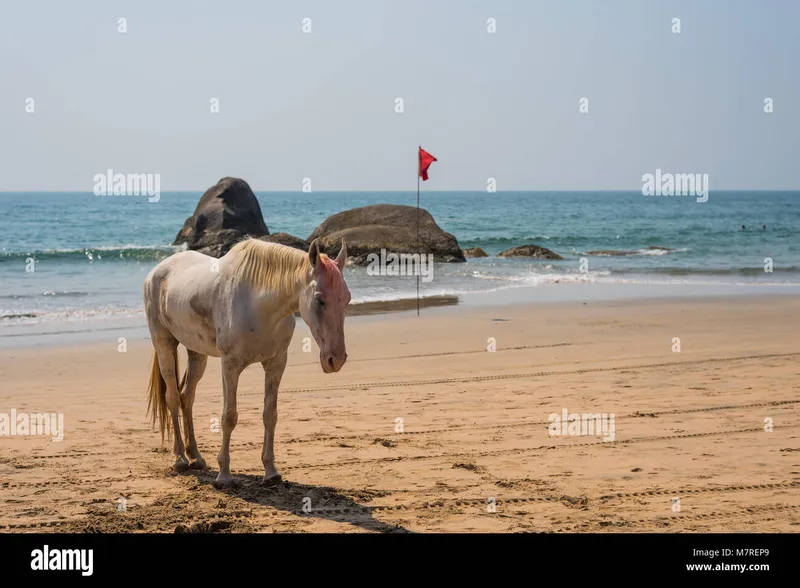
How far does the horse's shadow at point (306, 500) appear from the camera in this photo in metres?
6.17

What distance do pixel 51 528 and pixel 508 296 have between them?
17.3 meters

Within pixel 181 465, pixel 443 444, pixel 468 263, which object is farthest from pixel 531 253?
pixel 181 465

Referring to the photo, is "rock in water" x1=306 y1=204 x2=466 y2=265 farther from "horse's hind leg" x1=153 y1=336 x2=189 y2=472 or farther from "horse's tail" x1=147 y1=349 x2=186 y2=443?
"horse's hind leg" x1=153 y1=336 x2=189 y2=472

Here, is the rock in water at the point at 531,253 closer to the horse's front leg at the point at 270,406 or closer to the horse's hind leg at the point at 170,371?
the horse's hind leg at the point at 170,371

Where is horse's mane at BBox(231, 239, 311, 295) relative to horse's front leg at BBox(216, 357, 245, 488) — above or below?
above

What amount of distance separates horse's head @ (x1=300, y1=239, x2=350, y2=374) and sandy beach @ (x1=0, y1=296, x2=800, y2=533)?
3.85 ft

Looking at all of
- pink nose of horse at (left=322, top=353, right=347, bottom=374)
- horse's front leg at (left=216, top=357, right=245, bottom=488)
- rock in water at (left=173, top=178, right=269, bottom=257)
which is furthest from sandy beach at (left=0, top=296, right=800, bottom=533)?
rock in water at (left=173, top=178, right=269, bottom=257)

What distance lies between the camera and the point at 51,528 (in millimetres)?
6000

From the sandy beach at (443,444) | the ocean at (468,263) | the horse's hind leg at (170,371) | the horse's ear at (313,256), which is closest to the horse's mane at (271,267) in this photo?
the horse's ear at (313,256)

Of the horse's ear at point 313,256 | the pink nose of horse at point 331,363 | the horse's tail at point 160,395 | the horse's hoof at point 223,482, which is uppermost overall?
the horse's ear at point 313,256

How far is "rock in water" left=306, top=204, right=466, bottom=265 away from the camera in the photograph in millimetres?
31531
